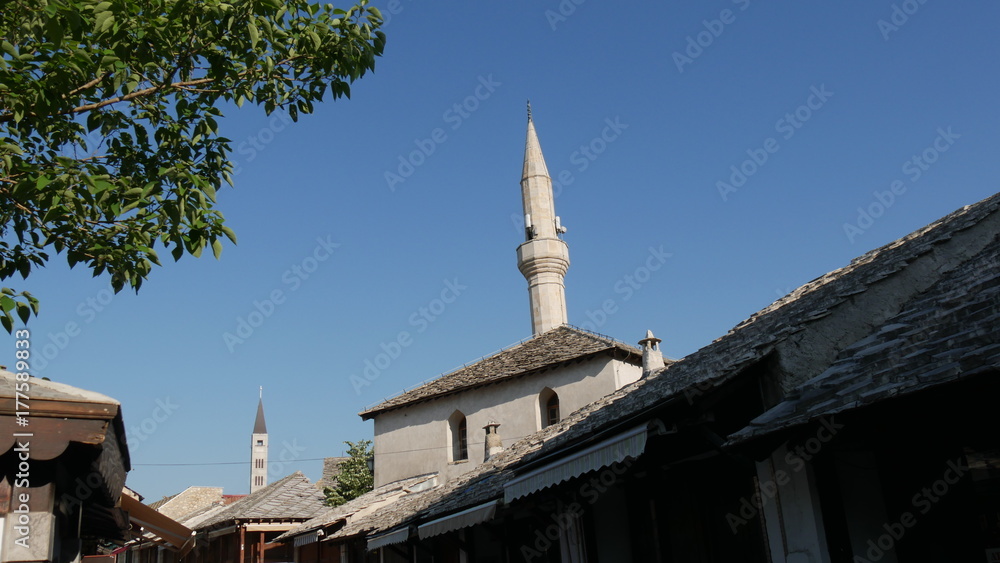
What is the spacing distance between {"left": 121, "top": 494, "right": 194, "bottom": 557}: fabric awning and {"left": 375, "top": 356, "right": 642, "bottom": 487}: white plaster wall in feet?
49.5

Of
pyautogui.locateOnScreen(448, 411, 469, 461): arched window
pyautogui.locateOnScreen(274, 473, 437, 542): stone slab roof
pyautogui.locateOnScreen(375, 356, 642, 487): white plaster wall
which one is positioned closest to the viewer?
pyautogui.locateOnScreen(274, 473, 437, 542): stone slab roof

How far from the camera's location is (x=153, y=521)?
680cm

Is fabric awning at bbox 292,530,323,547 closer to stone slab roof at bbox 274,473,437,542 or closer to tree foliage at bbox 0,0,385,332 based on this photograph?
stone slab roof at bbox 274,473,437,542

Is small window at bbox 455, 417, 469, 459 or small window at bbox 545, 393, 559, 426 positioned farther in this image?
small window at bbox 455, 417, 469, 459

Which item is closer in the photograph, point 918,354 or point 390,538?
point 918,354

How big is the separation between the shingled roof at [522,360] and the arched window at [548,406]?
0.76 m

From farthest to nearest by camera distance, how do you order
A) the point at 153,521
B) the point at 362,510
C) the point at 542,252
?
the point at 542,252, the point at 362,510, the point at 153,521

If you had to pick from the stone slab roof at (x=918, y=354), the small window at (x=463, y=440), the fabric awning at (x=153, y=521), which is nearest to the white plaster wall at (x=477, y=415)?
the small window at (x=463, y=440)

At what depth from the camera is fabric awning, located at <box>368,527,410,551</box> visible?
13.2m

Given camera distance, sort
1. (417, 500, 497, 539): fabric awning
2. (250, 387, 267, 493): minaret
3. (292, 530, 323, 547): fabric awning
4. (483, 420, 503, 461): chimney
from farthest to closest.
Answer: (250, 387, 267, 493): minaret, (483, 420, 503, 461): chimney, (292, 530, 323, 547): fabric awning, (417, 500, 497, 539): fabric awning

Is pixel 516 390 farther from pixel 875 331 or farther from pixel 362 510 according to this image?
pixel 875 331
